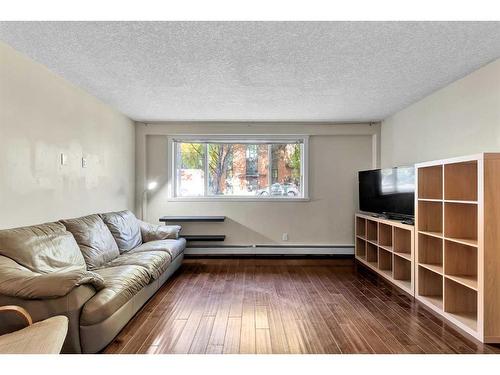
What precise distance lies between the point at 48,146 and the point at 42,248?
3.60 ft

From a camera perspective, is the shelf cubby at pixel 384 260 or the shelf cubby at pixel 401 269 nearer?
the shelf cubby at pixel 401 269

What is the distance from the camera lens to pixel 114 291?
2.33 m

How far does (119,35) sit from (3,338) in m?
2.04

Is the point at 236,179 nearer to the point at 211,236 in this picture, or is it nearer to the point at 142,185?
the point at 211,236

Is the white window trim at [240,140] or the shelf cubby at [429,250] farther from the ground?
the white window trim at [240,140]

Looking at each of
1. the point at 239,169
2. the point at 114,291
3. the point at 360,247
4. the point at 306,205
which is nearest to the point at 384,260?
the point at 360,247

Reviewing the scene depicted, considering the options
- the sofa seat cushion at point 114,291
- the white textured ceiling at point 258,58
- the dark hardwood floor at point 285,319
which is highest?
the white textured ceiling at point 258,58

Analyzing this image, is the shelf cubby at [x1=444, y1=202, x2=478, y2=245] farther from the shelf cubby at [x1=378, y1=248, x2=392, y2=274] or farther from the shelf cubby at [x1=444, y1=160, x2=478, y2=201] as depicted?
the shelf cubby at [x1=378, y1=248, x2=392, y2=274]

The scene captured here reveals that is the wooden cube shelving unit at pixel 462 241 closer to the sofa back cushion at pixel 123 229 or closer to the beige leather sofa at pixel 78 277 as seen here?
the beige leather sofa at pixel 78 277

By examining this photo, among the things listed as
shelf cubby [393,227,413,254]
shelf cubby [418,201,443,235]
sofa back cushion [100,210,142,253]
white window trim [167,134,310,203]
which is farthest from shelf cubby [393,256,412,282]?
sofa back cushion [100,210,142,253]

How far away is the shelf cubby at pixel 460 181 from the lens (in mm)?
2787

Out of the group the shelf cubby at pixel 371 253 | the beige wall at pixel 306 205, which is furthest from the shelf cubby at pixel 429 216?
the beige wall at pixel 306 205

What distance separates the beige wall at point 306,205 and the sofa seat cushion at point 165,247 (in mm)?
930

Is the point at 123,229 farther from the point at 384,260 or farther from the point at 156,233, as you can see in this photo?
the point at 384,260
